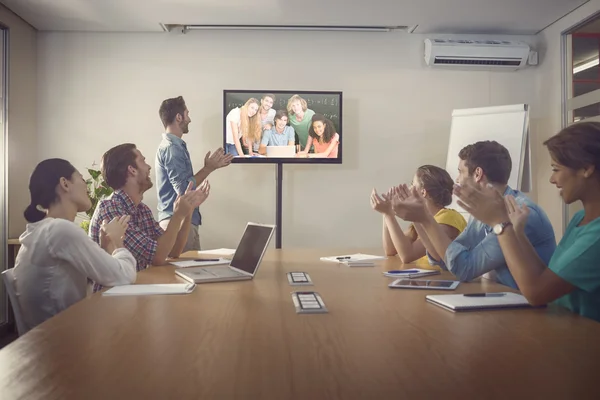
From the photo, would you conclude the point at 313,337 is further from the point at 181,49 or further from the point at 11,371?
the point at 181,49

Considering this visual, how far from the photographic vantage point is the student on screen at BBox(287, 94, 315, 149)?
15.3ft

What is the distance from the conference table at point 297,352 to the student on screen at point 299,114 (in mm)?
3123

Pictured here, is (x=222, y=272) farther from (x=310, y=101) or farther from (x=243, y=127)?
(x=310, y=101)

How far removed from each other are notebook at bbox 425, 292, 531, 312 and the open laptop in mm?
724

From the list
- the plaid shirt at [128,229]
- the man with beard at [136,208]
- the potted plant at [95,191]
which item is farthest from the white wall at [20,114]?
the plaid shirt at [128,229]

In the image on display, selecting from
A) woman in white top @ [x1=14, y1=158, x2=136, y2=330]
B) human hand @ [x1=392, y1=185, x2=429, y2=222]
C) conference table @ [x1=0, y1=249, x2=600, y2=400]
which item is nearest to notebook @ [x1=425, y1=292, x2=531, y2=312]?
conference table @ [x1=0, y1=249, x2=600, y2=400]

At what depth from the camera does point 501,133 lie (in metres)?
4.59

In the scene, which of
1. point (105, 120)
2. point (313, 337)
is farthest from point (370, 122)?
point (313, 337)

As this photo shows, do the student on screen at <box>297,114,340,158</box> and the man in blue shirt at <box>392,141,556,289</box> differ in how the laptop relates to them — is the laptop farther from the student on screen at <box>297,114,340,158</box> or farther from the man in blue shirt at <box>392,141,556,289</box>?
the man in blue shirt at <box>392,141,556,289</box>

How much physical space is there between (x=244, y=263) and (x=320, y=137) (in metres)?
2.65

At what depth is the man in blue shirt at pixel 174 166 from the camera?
3809mm

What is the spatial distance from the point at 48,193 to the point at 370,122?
344 cm

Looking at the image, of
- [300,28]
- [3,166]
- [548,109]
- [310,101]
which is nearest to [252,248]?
[310,101]

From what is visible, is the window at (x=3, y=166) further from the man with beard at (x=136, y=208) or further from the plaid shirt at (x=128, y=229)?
the plaid shirt at (x=128, y=229)
